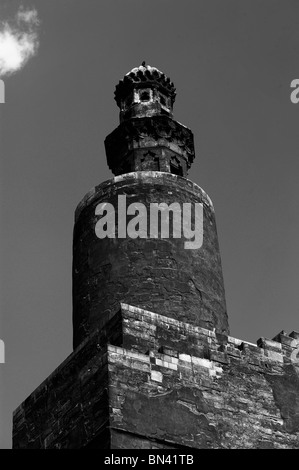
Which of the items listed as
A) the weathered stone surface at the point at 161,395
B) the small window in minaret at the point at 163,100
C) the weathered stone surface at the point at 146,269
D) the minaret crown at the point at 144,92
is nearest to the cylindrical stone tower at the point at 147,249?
the weathered stone surface at the point at 146,269

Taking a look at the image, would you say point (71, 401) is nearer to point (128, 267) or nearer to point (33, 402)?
point (33, 402)

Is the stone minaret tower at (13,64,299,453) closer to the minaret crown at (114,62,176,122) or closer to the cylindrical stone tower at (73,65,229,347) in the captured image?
the cylindrical stone tower at (73,65,229,347)

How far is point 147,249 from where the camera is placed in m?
16.5

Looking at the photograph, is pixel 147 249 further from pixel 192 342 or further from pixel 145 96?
pixel 145 96

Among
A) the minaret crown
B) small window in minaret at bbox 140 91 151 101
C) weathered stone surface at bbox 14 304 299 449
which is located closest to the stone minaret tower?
weathered stone surface at bbox 14 304 299 449

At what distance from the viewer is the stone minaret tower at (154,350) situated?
14.0 meters

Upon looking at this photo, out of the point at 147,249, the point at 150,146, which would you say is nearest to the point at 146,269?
the point at 147,249

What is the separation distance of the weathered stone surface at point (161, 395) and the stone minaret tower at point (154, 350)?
18 mm

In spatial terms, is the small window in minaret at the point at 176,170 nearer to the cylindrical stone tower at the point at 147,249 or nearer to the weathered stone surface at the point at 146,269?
the cylindrical stone tower at the point at 147,249

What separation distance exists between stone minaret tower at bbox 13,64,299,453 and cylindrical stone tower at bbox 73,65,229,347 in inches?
0.9

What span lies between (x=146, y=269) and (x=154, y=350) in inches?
74.4

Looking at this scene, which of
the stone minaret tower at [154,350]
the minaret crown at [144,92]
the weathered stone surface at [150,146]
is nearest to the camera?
the stone minaret tower at [154,350]

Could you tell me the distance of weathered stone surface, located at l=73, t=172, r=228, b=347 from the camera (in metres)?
16.0
